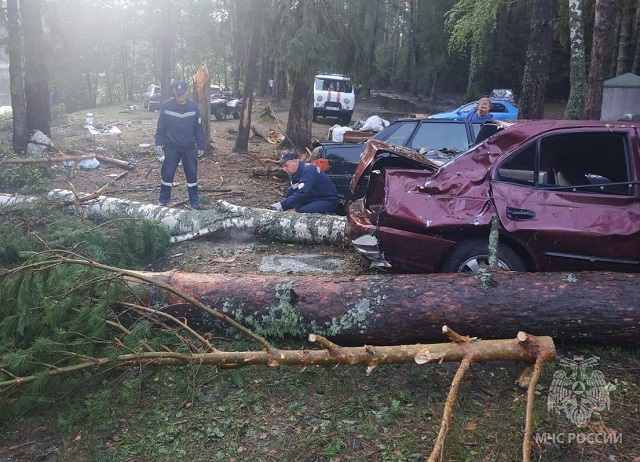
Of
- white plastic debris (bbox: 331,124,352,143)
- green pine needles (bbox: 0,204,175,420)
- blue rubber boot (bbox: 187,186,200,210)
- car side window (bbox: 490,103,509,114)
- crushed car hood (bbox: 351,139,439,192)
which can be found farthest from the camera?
car side window (bbox: 490,103,509,114)

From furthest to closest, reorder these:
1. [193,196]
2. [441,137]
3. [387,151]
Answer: [441,137], [193,196], [387,151]

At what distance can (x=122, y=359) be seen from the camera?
3768mm

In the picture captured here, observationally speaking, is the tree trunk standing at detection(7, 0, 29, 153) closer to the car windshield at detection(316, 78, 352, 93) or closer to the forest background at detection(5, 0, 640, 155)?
the forest background at detection(5, 0, 640, 155)

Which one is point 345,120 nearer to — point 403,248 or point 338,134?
point 338,134

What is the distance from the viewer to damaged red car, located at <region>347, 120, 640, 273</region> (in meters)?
4.59

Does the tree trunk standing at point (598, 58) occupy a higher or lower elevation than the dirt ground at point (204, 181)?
higher

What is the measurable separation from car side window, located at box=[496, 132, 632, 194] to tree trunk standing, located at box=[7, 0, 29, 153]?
11.9 m

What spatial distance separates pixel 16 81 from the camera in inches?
524

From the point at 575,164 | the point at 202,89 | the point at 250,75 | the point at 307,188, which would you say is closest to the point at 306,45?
the point at 250,75

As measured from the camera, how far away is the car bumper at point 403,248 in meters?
4.99

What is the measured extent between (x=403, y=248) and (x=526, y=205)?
43.4 inches

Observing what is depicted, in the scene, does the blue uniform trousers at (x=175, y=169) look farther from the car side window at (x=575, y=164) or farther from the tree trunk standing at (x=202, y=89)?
the car side window at (x=575, y=164)

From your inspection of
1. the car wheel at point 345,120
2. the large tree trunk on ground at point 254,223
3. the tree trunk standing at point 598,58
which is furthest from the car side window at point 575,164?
the car wheel at point 345,120

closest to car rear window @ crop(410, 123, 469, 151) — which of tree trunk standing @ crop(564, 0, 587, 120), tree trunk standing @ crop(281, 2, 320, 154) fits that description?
tree trunk standing @ crop(564, 0, 587, 120)
